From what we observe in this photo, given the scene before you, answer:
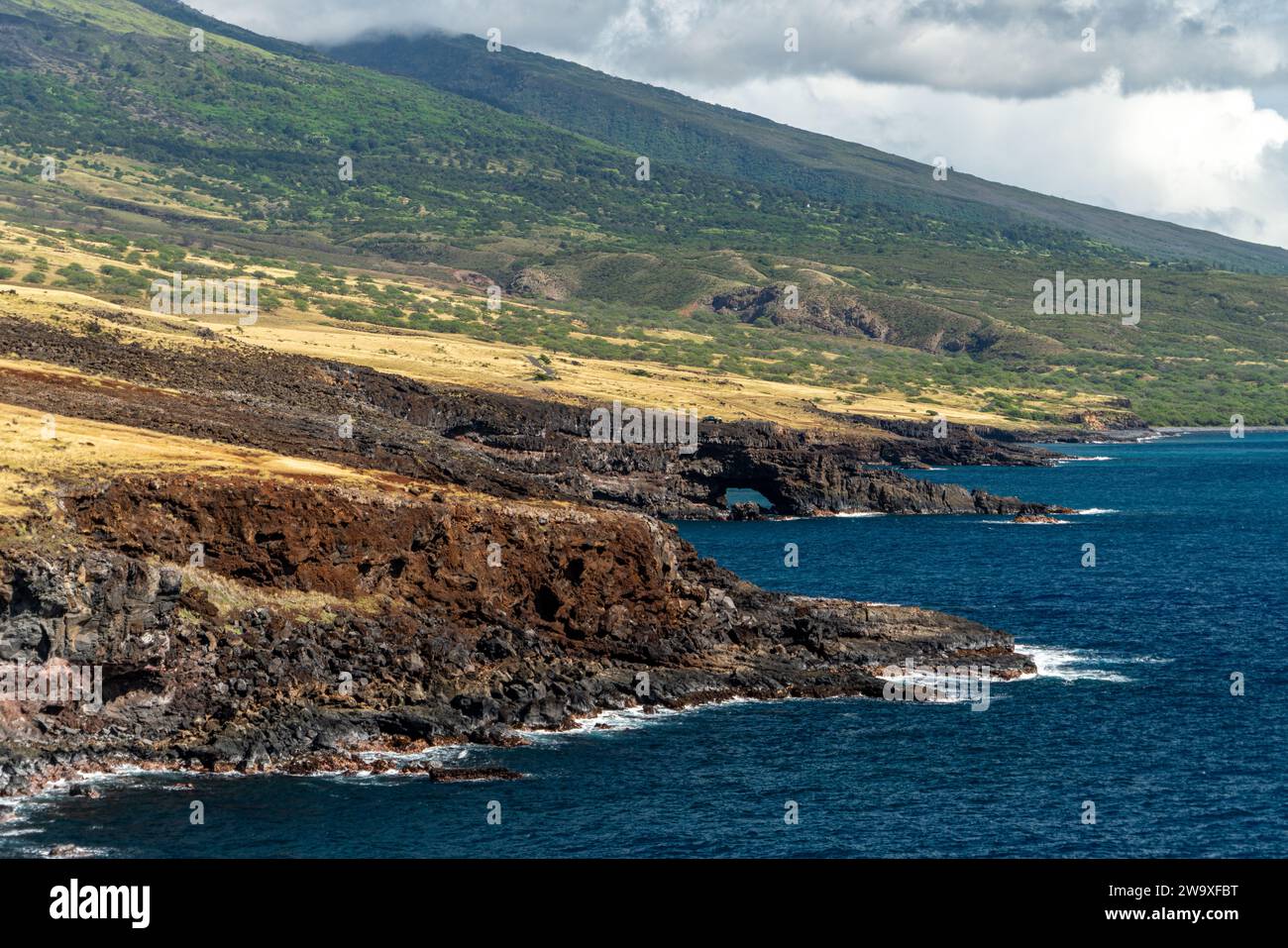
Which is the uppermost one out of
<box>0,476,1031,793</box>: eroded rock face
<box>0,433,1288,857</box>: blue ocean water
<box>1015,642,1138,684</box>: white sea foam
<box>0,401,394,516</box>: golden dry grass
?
<box>0,401,394,516</box>: golden dry grass

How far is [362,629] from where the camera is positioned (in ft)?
210

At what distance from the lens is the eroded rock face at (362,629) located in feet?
186

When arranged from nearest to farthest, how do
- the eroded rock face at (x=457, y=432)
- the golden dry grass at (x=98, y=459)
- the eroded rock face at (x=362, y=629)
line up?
1. the eroded rock face at (x=362, y=629)
2. the golden dry grass at (x=98, y=459)
3. the eroded rock face at (x=457, y=432)

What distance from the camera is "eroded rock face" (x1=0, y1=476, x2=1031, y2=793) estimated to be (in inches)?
2233

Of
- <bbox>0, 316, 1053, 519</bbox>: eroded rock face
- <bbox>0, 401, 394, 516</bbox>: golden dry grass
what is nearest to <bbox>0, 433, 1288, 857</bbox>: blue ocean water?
<bbox>0, 401, 394, 516</bbox>: golden dry grass

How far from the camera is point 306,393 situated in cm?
12838

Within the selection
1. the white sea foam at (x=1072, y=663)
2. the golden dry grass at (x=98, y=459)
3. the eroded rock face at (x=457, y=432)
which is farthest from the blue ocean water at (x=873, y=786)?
the eroded rock face at (x=457, y=432)

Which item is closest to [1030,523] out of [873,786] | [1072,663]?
[1072,663]

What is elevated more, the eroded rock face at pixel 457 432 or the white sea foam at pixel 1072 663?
the eroded rock face at pixel 457 432

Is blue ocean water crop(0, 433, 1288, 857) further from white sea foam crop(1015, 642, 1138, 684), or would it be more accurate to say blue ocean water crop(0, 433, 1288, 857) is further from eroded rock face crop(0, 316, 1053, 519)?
eroded rock face crop(0, 316, 1053, 519)

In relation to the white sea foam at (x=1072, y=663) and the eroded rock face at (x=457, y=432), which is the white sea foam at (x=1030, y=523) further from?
the white sea foam at (x=1072, y=663)
